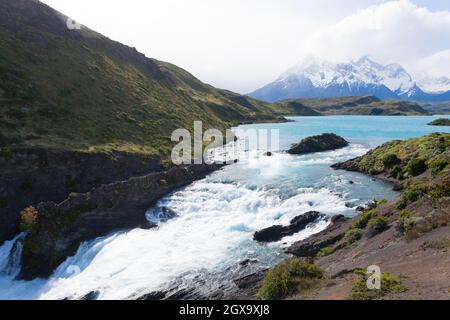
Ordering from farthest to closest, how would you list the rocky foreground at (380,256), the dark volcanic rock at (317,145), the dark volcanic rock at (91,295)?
the dark volcanic rock at (317,145), the dark volcanic rock at (91,295), the rocky foreground at (380,256)

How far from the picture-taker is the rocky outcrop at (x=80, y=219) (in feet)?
134

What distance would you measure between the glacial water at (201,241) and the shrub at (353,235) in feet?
21.3

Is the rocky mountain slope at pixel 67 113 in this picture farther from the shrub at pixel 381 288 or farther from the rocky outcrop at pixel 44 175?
the shrub at pixel 381 288

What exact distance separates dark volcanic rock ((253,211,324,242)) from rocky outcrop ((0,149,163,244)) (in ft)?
97.0

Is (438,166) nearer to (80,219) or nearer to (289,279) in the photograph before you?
(289,279)

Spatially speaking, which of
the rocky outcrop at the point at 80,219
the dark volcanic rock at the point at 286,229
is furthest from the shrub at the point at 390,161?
the rocky outcrop at the point at 80,219

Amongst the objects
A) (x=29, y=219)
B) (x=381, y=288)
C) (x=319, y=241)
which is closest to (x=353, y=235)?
(x=319, y=241)

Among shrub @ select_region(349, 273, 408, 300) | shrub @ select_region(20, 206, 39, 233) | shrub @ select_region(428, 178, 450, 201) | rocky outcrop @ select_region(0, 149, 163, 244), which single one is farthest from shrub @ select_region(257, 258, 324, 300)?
rocky outcrop @ select_region(0, 149, 163, 244)

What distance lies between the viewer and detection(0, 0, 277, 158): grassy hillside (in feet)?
218

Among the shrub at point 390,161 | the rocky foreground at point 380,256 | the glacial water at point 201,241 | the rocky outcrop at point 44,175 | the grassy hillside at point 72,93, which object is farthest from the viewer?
the grassy hillside at point 72,93

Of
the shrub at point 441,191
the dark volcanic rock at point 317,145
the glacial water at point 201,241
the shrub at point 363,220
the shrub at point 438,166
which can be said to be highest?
the dark volcanic rock at point 317,145

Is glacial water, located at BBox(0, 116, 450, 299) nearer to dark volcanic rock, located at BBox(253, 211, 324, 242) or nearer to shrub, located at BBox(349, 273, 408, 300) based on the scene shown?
dark volcanic rock, located at BBox(253, 211, 324, 242)

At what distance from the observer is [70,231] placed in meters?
44.3
